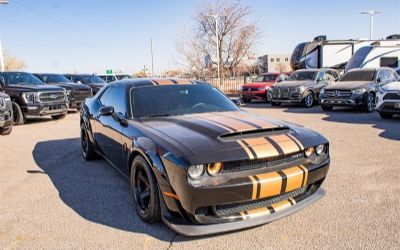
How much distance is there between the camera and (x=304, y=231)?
125 inches

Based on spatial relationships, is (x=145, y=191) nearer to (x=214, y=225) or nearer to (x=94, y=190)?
(x=214, y=225)

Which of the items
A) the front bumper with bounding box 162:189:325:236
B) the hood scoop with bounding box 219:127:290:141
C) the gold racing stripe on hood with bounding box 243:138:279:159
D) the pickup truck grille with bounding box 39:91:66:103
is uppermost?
the pickup truck grille with bounding box 39:91:66:103

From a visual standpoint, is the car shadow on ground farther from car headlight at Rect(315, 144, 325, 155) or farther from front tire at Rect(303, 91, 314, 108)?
front tire at Rect(303, 91, 314, 108)

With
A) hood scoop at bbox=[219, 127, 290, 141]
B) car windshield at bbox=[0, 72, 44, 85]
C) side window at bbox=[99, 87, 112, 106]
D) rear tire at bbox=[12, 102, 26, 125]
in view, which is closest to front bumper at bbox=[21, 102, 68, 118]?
rear tire at bbox=[12, 102, 26, 125]

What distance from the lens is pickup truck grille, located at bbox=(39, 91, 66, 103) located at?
11.2 metres

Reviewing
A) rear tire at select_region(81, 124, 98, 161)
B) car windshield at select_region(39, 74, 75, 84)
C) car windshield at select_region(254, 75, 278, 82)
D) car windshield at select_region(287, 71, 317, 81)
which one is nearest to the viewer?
rear tire at select_region(81, 124, 98, 161)

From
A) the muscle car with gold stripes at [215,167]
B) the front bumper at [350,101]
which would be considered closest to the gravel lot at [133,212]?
the muscle car with gold stripes at [215,167]

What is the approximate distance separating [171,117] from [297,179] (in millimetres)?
1600

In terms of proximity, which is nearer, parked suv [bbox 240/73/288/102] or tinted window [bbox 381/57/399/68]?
parked suv [bbox 240/73/288/102]

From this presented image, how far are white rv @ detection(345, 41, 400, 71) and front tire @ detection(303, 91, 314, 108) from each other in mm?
4230

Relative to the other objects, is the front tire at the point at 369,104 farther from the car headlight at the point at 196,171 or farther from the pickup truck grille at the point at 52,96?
the car headlight at the point at 196,171

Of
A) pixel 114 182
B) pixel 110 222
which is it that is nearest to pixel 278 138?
pixel 110 222

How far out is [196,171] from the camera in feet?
9.27

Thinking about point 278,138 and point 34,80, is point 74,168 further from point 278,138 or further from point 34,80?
point 34,80
